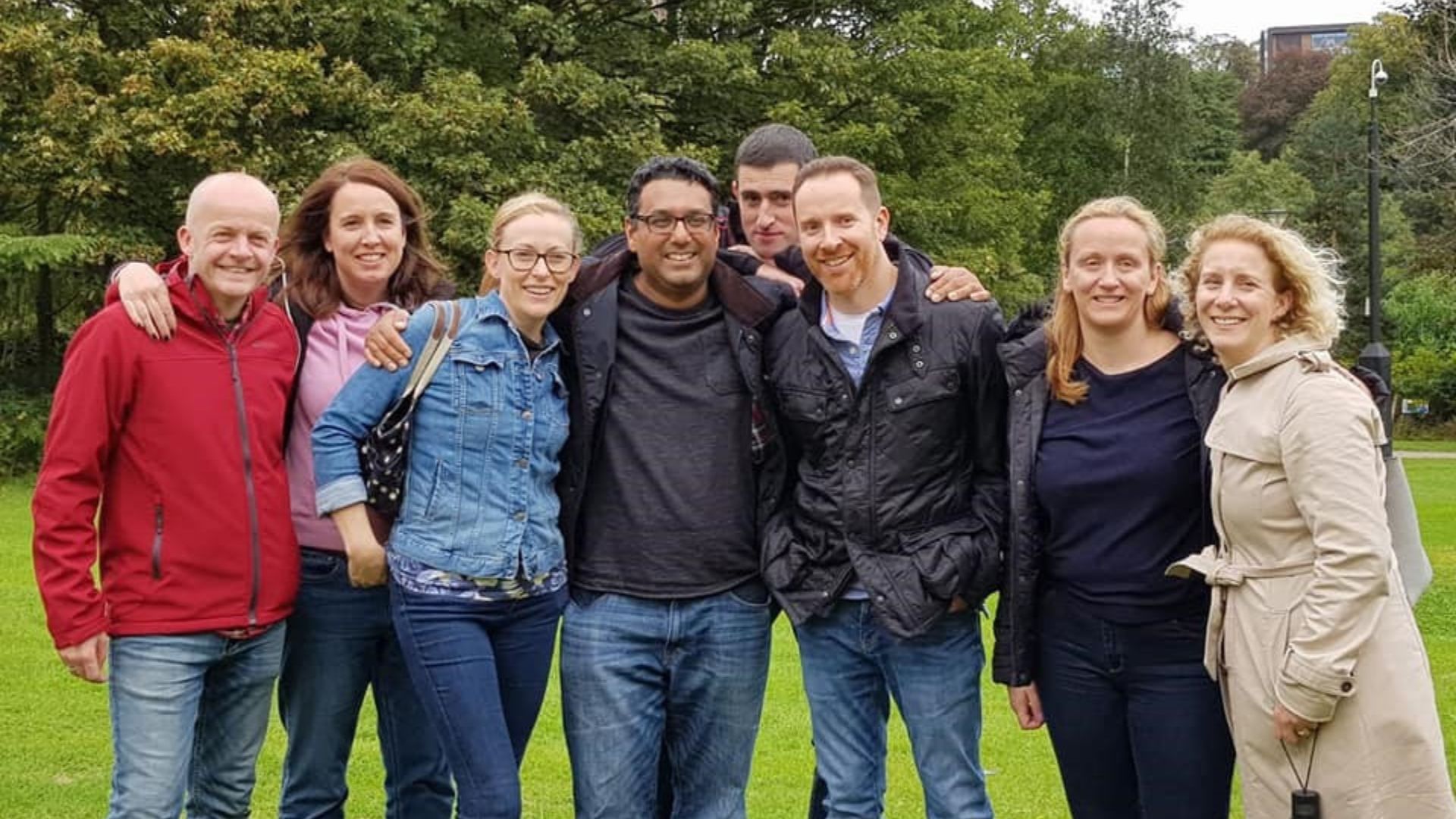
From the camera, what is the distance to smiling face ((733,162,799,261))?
529cm

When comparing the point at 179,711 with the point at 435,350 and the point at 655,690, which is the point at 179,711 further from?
the point at 655,690

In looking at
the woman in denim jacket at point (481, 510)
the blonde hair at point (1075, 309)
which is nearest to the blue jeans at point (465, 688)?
the woman in denim jacket at point (481, 510)

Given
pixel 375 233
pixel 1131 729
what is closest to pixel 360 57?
pixel 375 233

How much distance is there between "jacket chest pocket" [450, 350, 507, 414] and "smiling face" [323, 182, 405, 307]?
1.69 ft

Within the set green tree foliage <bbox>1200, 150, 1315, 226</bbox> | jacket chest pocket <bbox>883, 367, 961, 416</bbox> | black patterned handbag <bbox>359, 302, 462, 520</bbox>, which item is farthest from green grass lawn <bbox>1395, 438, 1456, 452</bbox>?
black patterned handbag <bbox>359, 302, 462, 520</bbox>

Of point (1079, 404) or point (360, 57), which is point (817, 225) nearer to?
point (1079, 404)

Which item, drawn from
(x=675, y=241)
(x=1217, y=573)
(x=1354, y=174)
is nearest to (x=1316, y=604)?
(x=1217, y=573)

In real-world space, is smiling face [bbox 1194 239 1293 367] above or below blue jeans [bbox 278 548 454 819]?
above

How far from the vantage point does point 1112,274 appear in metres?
3.85

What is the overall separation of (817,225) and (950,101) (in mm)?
22274

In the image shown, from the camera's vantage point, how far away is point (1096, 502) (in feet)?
12.5

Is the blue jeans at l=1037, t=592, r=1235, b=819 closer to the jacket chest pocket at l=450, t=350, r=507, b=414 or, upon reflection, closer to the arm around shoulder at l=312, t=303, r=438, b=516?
the jacket chest pocket at l=450, t=350, r=507, b=414

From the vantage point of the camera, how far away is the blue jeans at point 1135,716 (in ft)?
12.3

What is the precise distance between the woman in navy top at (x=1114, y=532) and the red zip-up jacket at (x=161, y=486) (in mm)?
2072
